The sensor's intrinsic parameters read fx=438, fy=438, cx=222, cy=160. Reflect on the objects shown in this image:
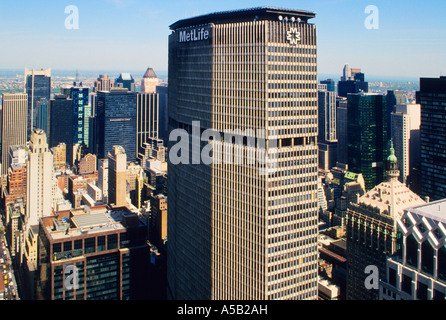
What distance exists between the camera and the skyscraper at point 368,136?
182500 mm

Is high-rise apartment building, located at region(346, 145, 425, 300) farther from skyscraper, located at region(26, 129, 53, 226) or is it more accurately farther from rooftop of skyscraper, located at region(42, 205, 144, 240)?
skyscraper, located at region(26, 129, 53, 226)

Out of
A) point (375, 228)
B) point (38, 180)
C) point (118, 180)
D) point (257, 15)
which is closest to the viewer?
point (257, 15)

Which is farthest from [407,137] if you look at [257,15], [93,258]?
[257,15]

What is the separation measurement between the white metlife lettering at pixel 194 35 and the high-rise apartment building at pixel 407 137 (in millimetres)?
126748

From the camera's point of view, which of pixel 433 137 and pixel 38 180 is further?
pixel 38 180

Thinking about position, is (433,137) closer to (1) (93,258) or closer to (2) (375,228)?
(2) (375,228)

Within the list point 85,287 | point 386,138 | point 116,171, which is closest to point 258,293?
point 85,287

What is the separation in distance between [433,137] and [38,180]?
116887mm

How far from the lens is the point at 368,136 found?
188000 mm

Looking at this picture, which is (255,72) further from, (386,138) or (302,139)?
(386,138)

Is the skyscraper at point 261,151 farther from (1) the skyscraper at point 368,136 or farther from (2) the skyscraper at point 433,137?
(1) the skyscraper at point 368,136

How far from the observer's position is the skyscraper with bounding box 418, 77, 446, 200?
4882 inches

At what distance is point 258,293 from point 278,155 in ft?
57.4

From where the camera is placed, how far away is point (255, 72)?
54.0 m
